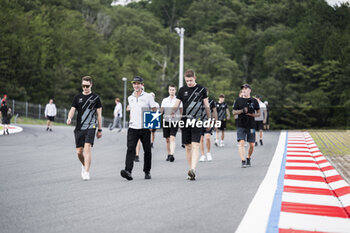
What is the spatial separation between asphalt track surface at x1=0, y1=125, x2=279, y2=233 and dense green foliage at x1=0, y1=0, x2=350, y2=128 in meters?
43.7

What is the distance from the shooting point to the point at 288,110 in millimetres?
41719

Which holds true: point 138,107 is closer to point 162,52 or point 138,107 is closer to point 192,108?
point 192,108

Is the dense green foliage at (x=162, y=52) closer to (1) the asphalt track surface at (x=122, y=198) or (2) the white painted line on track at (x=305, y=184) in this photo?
(1) the asphalt track surface at (x=122, y=198)

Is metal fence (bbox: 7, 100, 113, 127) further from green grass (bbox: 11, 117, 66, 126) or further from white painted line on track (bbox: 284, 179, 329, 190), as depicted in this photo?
white painted line on track (bbox: 284, 179, 329, 190)

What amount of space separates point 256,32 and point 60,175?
79901 mm

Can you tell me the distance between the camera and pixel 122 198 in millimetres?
6449

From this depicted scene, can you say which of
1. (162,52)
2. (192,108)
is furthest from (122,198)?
(162,52)

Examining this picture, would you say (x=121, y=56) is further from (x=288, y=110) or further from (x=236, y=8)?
(x=288, y=110)

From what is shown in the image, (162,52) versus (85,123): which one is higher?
(162,52)

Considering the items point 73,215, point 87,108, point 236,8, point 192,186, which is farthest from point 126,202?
point 236,8

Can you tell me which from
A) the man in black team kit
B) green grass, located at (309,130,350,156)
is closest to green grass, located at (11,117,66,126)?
green grass, located at (309,130,350,156)

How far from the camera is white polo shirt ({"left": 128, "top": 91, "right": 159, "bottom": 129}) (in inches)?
335

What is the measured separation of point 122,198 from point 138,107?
8.31 feet

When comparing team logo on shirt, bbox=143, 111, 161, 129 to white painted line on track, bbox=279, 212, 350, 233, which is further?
team logo on shirt, bbox=143, 111, 161, 129
